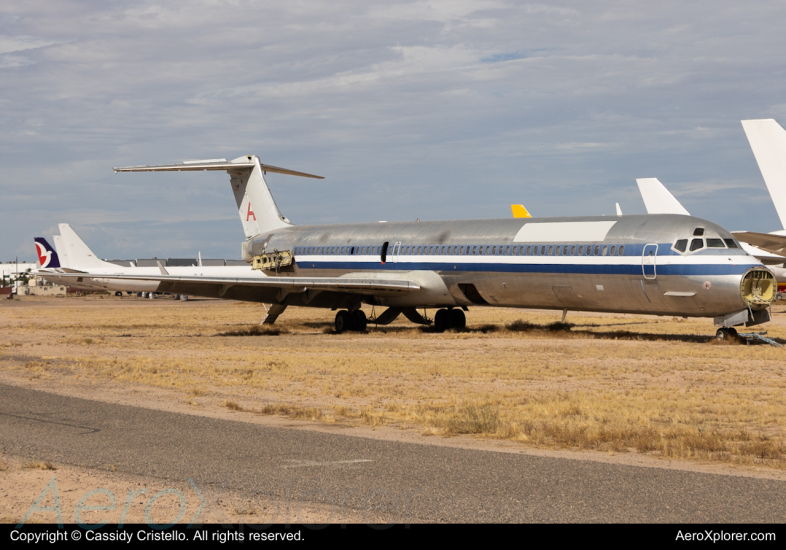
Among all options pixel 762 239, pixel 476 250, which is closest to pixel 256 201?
pixel 476 250

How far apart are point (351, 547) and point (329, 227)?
3300 centimetres

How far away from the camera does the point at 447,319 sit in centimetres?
3591

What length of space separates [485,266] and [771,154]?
13.0 meters

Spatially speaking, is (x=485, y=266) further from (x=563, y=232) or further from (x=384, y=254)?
(x=384, y=254)

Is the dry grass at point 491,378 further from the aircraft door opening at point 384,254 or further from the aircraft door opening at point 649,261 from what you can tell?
the aircraft door opening at point 384,254

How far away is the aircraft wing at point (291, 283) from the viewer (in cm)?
3266

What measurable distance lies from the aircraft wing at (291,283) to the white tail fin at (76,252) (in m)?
27.7

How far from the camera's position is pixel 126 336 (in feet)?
110

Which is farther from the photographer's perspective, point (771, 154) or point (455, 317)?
point (455, 317)

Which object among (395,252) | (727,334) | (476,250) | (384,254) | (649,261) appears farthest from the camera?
(384,254)

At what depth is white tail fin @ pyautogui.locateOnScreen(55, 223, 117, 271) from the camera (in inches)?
2387

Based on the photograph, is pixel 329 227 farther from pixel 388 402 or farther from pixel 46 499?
pixel 46 499

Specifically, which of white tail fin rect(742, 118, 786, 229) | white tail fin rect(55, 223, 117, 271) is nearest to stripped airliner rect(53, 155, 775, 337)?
white tail fin rect(742, 118, 786, 229)

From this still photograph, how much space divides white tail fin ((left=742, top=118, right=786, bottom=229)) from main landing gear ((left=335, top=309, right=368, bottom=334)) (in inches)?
667
